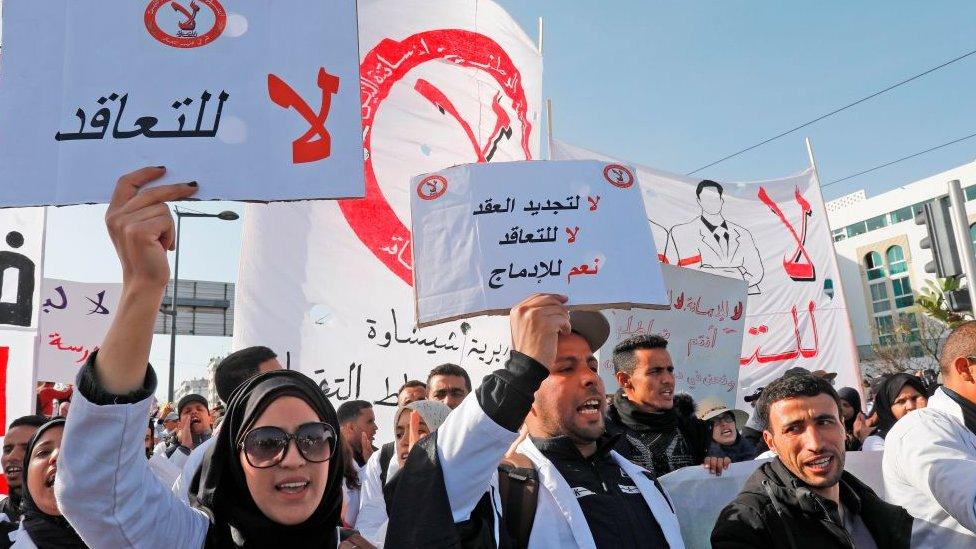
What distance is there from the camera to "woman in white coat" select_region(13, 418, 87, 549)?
105 inches

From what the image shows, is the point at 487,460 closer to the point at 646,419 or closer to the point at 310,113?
the point at 310,113

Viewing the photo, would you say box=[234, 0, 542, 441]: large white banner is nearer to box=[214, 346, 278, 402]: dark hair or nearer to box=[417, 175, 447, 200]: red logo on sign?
box=[417, 175, 447, 200]: red logo on sign

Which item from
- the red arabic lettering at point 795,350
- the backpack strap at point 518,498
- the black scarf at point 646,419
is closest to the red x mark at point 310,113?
the backpack strap at point 518,498

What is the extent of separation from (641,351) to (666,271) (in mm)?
1816

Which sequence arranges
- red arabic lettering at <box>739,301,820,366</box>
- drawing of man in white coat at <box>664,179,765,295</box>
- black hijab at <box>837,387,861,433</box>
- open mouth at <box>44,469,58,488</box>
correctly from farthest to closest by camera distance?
drawing of man in white coat at <box>664,179,765,295</box> → red arabic lettering at <box>739,301,820,366</box> → black hijab at <box>837,387,861,433</box> → open mouth at <box>44,469,58,488</box>

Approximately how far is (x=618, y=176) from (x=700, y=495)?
5.23ft

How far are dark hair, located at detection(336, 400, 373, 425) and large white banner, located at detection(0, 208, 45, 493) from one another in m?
2.06

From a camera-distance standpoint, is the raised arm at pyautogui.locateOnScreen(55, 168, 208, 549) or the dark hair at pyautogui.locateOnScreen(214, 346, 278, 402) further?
the dark hair at pyautogui.locateOnScreen(214, 346, 278, 402)

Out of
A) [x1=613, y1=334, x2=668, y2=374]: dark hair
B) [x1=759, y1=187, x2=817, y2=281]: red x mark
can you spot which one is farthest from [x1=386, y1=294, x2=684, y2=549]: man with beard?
[x1=759, y1=187, x2=817, y2=281]: red x mark

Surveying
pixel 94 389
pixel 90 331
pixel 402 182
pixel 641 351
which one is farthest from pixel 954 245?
pixel 90 331

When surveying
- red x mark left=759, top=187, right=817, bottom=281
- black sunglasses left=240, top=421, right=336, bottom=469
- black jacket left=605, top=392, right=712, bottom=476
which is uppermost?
red x mark left=759, top=187, right=817, bottom=281

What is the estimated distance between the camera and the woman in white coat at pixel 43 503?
2668mm

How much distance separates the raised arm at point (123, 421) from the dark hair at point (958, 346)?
9.76 feet

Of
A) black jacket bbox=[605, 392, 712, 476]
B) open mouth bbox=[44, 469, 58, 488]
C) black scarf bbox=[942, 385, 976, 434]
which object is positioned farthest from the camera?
black jacket bbox=[605, 392, 712, 476]
